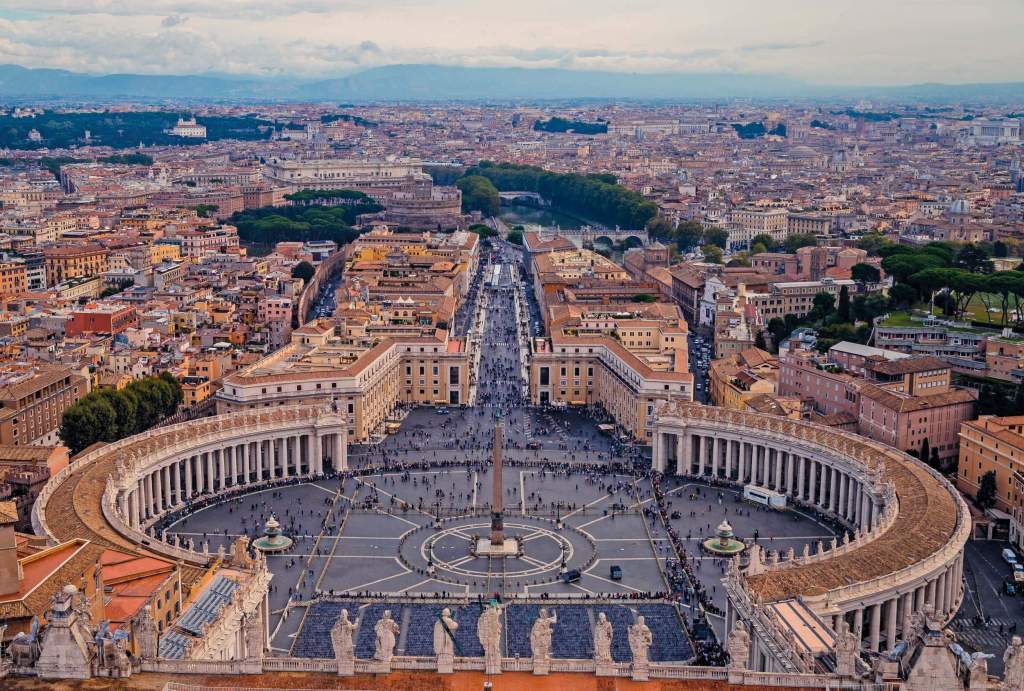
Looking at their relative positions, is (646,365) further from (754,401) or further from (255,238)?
(255,238)

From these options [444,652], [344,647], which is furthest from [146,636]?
[444,652]

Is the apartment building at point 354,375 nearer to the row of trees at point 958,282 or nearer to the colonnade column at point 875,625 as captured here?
the row of trees at point 958,282

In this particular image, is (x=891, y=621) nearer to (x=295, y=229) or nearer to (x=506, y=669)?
(x=506, y=669)

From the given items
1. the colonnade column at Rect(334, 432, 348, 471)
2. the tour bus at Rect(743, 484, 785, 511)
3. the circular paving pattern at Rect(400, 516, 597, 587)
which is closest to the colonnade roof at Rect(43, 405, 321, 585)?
the colonnade column at Rect(334, 432, 348, 471)

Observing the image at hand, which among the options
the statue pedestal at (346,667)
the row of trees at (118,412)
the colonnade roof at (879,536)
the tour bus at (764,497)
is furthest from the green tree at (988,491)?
the row of trees at (118,412)

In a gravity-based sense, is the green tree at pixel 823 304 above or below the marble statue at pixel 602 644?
below

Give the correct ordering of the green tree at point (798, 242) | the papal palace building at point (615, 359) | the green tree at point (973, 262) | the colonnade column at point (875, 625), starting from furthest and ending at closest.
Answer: the green tree at point (798, 242) → the green tree at point (973, 262) → the papal palace building at point (615, 359) → the colonnade column at point (875, 625)

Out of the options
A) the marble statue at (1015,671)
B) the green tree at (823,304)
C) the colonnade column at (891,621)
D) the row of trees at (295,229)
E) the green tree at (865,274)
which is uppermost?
the marble statue at (1015,671)
